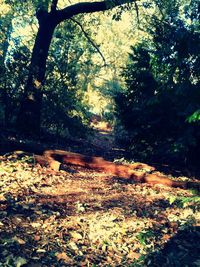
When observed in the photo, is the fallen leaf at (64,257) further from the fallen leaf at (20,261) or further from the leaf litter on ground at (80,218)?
the fallen leaf at (20,261)

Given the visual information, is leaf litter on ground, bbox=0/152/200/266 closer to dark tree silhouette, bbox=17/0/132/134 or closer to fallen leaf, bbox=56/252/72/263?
fallen leaf, bbox=56/252/72/263

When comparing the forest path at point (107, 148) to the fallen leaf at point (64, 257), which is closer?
the fallen leaf at point (64, 257)

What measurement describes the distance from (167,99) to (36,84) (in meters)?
5.19

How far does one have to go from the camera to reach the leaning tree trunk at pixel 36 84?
438 inches

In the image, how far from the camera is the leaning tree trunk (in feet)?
36.5

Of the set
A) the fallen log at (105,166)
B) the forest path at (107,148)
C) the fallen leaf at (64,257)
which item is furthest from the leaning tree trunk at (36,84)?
the fallen leaf at (64,257)

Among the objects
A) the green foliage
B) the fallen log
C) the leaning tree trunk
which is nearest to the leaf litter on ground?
the fallen log

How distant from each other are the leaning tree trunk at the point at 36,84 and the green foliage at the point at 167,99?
3144mm

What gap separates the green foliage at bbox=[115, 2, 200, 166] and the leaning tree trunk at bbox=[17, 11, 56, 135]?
3144 millimetres

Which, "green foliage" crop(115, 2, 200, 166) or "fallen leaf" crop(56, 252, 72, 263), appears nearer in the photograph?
"fallen leaf" crop(56, 252, 72, 263)

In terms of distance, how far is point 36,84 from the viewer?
11141 millimetres

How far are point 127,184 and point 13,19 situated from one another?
26.8 metres

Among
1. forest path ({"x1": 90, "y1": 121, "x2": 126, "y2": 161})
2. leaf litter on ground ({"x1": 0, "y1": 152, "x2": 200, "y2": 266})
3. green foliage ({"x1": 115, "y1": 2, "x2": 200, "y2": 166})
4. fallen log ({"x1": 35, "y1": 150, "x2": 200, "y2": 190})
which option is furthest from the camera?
forest path ({"x1": 90, "y1": 121, "x2": 126, "y2": 161})

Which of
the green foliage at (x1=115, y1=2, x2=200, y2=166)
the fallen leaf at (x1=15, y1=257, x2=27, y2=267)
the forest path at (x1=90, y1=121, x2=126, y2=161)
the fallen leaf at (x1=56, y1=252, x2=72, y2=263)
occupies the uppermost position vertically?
the green foliage at (x1=115, y1=2, x2=200, y2=166)
